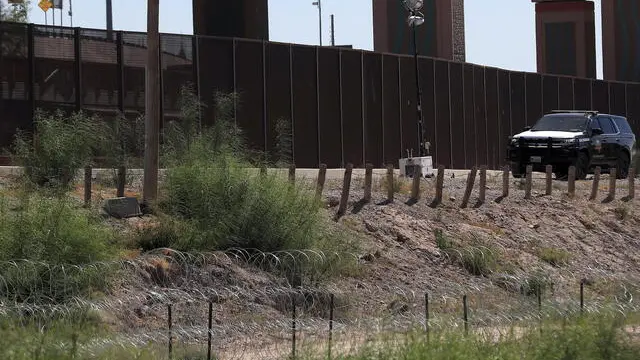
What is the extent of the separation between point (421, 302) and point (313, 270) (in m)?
1.84

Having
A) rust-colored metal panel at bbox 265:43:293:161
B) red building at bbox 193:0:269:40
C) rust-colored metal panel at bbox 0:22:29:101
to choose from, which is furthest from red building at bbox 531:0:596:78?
rust-colored metal panel at bbox 0:22:29:101

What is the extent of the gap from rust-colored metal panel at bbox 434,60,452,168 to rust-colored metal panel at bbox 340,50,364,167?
19.4 feet

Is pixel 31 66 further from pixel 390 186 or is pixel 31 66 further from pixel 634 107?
pixel 634 107

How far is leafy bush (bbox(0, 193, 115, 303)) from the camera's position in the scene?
17.7 m

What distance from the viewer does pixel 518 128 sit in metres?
53.5

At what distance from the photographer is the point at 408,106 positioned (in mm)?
44156

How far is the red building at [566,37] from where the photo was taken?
66.6 metres

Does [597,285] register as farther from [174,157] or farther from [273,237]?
[174,157]

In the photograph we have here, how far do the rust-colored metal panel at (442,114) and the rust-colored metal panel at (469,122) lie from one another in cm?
151

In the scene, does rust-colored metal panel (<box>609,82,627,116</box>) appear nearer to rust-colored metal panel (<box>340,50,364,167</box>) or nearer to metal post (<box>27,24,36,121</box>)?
rust-colored metal panel (<box>340,50,364,167</box>)

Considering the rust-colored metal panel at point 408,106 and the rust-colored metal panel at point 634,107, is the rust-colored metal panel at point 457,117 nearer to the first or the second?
the rust-colored metal panel at point 408,106

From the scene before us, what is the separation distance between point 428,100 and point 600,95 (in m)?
17.0

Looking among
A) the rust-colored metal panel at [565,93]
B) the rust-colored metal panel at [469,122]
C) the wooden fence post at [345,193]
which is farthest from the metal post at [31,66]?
the rust-colored metal panel at [565,93]

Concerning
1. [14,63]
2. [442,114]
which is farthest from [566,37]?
[14,63]
